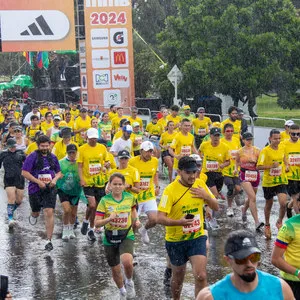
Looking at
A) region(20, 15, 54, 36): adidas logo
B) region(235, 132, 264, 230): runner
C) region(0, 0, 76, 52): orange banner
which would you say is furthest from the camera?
region(20, 15, 54, 36): adidas logo

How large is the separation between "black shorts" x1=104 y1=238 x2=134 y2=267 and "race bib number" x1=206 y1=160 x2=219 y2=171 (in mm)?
4782

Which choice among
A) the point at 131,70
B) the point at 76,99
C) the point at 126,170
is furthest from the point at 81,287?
the point at 76,99

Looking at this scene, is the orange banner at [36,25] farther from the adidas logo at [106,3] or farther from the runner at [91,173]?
the runner at [91,173]

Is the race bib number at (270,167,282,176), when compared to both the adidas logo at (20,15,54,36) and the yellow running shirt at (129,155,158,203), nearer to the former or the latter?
the yellow running shirt at (129,155,158,203)

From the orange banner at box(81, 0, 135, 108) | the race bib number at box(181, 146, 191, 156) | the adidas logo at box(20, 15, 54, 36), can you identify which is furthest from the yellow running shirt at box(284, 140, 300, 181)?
the orange banner at box(81, 0, 135, 108)

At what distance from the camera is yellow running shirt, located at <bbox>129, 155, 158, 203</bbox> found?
11898 millimetres

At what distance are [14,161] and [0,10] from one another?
1787 centimetres

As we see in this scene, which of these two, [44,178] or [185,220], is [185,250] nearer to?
[185,220]

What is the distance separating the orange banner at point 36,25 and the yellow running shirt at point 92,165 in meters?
18.9

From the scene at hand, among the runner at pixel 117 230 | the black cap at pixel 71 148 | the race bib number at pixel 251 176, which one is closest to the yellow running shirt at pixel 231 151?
the race bib number at pixel 251 176

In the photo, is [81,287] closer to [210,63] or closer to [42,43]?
[210,63]

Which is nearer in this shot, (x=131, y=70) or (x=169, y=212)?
(x=169, y=212)

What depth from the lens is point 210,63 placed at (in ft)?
94.5

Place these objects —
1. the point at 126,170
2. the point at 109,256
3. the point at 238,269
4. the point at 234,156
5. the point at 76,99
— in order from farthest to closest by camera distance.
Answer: the point at 76,99 → the point at 234,156 → the point at 126,170 → the point at 109,256 → the point at 238,269
